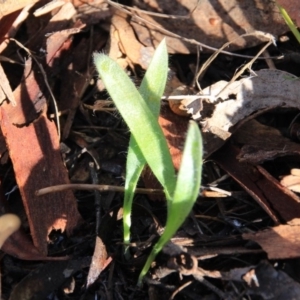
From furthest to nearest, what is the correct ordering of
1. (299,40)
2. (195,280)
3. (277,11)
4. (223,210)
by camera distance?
(277,11), (299,40), (223,210), (195,280)

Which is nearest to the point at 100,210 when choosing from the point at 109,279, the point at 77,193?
the point at 77,193

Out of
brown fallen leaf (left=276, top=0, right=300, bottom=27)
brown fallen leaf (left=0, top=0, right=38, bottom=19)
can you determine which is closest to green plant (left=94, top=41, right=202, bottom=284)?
brown fallen leaf (left=276, top=0, right=300, bottom=27)

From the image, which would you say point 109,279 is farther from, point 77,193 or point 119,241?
point 77,193

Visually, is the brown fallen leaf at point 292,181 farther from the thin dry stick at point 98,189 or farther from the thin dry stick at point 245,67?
the thin dry stick at point 245,67

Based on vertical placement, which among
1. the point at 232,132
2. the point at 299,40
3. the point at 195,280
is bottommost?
the point at 195,280

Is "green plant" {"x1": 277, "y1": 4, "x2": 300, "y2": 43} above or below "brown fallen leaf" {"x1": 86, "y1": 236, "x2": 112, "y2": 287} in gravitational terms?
above

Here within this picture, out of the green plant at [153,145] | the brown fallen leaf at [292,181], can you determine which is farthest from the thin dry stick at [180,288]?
the brown fallen leaf at [292,181]

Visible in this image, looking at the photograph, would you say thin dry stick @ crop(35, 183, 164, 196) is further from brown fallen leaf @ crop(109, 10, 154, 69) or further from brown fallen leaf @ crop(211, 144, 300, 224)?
brown fallen leaf @ crop(109, 10, 154, 69)
